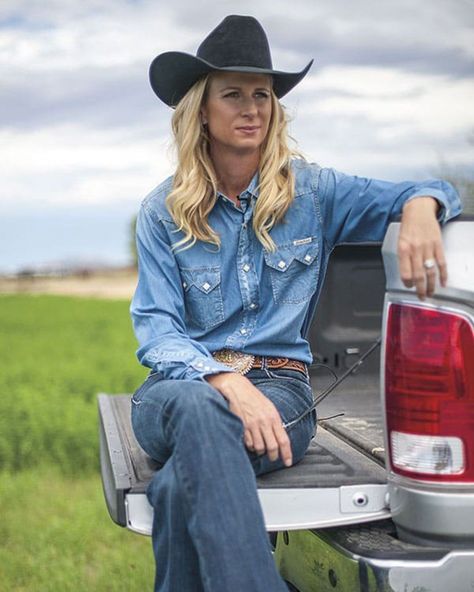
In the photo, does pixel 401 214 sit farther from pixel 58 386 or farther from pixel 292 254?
pixel 58 386

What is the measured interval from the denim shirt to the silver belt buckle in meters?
0.02

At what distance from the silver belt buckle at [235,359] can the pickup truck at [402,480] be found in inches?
11.8

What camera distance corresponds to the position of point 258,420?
260 centimetres

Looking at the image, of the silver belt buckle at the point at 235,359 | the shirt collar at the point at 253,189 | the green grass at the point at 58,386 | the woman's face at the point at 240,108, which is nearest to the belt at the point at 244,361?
the silver belt buckle at the point at 235,359

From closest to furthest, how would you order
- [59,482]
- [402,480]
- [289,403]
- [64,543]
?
[402,480] < [289,403] < [64,543] < [59,482]

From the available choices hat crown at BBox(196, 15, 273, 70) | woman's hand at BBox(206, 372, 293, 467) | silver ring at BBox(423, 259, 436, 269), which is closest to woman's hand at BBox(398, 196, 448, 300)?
silver ring at BBox(423, 259, 436, 269)

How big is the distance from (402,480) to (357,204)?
89 cm

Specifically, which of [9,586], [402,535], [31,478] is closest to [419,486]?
[402,535]

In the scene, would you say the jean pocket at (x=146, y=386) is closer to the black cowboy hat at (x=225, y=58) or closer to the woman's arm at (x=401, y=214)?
the woman's arm at (x=401, y=214)

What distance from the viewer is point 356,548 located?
2.43m

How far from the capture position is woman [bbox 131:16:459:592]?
268cm

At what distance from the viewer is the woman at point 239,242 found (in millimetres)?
2684

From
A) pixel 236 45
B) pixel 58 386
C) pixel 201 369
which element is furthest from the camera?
pixel 58 386

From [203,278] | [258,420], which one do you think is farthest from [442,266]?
[203,278]
